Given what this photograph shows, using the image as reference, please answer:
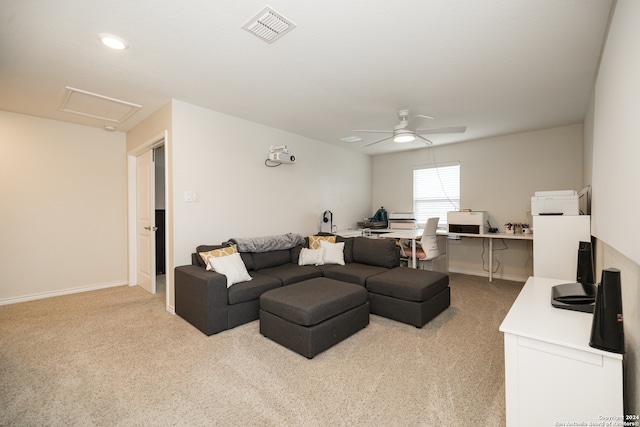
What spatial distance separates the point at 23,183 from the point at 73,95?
1.65 meters

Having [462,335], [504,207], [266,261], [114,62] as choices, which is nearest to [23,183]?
[114,62]

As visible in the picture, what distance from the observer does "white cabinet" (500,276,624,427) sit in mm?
1112

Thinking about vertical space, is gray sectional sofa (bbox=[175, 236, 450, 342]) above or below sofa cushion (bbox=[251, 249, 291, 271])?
below

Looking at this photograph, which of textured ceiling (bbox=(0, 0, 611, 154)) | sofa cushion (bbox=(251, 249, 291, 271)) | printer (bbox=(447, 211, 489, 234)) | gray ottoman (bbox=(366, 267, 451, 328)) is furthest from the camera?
printer (bbox=(447, 211, 489, 234))

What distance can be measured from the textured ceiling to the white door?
76cm

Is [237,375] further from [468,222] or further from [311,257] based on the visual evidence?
[468,222]

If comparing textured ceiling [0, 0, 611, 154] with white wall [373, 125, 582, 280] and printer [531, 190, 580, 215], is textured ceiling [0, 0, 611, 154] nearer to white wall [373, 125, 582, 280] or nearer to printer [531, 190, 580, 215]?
white wall [373, 125, 582, 280]

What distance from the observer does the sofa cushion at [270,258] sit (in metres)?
3.72

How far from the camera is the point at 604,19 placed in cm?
190

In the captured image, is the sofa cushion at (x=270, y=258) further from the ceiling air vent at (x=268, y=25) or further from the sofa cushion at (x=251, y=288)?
the ceiling air vent at (x=268, y=25)

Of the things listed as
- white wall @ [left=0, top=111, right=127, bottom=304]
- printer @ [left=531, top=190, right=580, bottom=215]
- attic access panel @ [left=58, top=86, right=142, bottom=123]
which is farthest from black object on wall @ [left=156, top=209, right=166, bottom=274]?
printer @ [left=531, top=190, right=580, bottom=215]

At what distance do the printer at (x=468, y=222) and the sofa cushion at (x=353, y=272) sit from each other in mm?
1991

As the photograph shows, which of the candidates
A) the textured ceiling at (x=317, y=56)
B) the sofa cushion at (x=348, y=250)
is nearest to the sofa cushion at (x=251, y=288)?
the sofa cushion at (x=348, y=250)

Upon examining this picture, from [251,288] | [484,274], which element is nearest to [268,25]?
[251,288]
